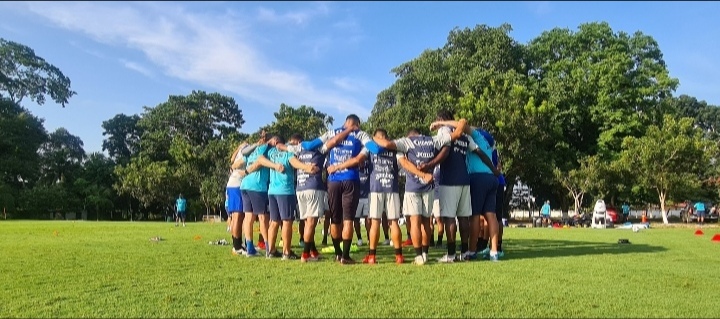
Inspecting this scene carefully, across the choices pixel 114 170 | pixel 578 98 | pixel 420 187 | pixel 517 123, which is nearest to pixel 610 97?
pixel 578 98

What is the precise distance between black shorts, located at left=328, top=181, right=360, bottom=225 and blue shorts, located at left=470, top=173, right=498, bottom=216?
1.77m

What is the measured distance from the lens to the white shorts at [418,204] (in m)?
8.15

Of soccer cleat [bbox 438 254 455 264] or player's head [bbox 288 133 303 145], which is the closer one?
soccer cleat [bbox 438 254 455 264]

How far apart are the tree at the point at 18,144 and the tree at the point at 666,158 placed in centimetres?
4906

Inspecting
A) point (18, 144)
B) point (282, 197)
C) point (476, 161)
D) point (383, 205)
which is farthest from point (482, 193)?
point (18, 144)

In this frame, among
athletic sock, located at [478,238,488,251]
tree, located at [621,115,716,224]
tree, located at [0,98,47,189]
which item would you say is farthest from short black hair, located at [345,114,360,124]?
tree, located at [0,98,47,189]

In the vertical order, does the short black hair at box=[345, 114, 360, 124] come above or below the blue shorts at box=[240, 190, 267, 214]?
above

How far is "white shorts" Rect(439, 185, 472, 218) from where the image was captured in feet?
27.3

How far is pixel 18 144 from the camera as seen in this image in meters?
52.7

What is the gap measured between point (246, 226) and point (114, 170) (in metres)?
51.1

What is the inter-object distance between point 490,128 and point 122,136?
46.4 meters

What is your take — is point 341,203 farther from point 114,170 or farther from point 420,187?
point 114,170

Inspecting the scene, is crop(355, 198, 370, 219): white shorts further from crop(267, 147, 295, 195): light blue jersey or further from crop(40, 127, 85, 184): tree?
crop(40, 127, 85, 184): tree

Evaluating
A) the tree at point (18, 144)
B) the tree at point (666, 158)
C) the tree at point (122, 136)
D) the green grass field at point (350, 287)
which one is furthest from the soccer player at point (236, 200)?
the tree at point (122, 136)
